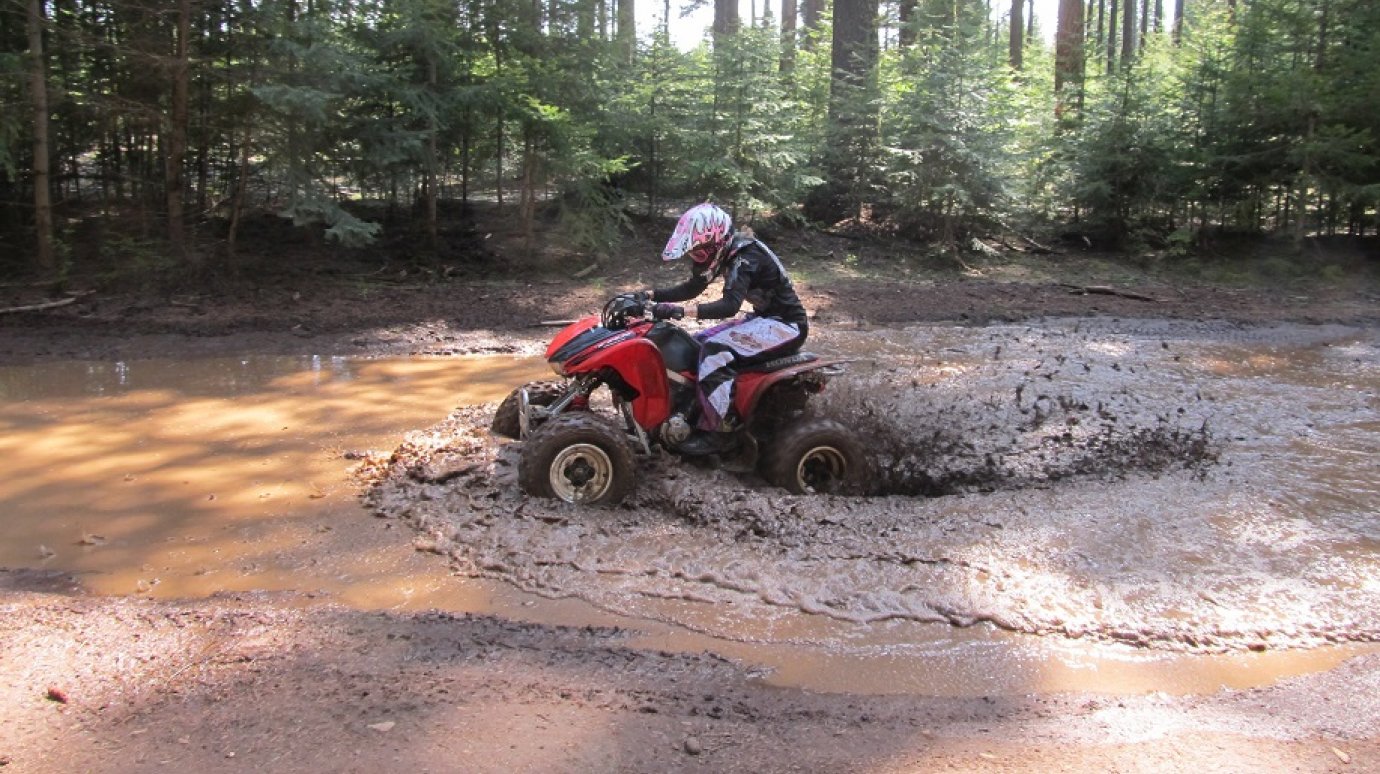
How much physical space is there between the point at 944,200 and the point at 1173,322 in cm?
488

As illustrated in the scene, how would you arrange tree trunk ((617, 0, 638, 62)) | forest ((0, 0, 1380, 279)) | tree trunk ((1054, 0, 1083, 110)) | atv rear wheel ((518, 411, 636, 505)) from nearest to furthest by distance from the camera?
atv rear wheel ((518, 411, 636, 505)) → forest ((0, 0, 1380, 279)) → tree trunk ((617, 0, 638, 62)) → tree trunk ((1054, 0, 1083, 110))

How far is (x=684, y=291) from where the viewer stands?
6.20m

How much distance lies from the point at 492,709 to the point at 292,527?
2.68 m

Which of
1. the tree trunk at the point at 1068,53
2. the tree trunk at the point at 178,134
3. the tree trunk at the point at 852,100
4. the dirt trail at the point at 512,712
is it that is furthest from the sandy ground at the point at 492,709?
the tree trunk at the point at 1068,53

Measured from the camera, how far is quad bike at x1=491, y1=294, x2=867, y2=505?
221 inches

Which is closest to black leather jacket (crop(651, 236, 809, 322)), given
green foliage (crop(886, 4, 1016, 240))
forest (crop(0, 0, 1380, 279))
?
forest (crop(0, 0, 1380, 279))

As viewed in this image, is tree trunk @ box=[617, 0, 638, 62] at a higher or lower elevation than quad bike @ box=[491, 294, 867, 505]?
higher

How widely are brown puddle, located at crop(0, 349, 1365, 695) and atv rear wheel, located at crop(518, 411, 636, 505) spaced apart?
0.87 meters

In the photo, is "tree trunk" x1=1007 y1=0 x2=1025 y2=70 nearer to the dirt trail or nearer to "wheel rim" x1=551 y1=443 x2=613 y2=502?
"wheel rim" x1=551 y1=443 x2=613 y2=502

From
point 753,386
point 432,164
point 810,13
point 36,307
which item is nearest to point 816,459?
point 753,386

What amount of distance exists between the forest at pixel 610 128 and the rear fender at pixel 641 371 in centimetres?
775

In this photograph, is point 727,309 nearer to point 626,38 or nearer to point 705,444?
point 705,444

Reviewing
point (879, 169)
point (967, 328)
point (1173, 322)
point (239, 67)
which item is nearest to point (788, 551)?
point (967, 328)

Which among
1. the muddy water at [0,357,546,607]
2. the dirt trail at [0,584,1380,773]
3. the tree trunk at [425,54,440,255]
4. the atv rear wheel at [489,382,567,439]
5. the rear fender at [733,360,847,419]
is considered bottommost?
the dirt trail at [0,584,1380,773]
